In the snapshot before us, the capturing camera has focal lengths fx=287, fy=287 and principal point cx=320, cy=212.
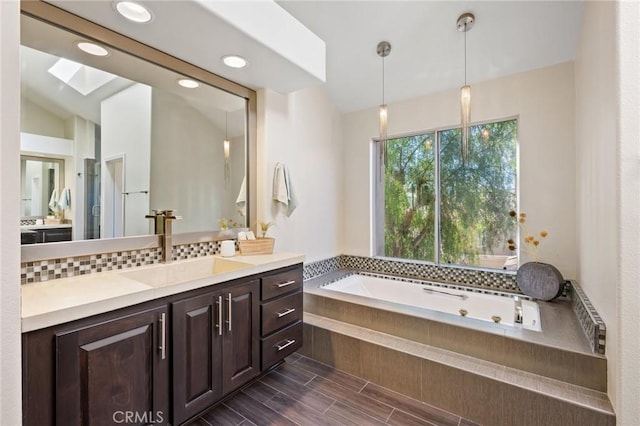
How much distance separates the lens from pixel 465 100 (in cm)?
215

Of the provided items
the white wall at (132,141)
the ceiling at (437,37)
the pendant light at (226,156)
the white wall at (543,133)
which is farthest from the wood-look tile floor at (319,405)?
the ceiling at (437,37)

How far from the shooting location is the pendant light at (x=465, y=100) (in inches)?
84.9

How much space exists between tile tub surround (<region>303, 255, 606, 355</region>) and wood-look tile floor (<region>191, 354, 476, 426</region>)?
3.21 feet

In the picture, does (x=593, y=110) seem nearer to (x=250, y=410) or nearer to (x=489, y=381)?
(x=489, y=381)

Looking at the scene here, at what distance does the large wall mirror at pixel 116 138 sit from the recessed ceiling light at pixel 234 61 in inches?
9.7

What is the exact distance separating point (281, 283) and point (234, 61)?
1.71 m

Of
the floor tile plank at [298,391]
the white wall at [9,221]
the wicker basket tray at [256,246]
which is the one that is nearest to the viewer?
the white wall at [9,221]

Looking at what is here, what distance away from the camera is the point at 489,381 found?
1770 millimetres

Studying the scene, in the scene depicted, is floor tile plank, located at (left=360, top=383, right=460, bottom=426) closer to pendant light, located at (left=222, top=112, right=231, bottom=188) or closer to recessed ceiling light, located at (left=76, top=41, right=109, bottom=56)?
pendant light, located at (left=222, top=112, right=231, bottom=188)

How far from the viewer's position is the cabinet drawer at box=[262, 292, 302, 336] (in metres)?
2.00

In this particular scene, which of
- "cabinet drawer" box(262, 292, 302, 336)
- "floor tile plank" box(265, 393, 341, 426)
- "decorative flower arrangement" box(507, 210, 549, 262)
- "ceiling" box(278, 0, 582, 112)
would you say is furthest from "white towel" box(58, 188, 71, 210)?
"decorative flower arrangement" box(507, 210, 549, 262)

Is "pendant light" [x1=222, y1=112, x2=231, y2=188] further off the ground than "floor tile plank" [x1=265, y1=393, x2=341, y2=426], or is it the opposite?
"pendant light" [x1=222, y1=112, x2=231, y2=188]

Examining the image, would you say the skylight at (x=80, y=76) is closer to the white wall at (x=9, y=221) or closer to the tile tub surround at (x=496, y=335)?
the white wall at (x=9, y=221)

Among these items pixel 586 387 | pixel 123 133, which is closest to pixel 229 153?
pixel 123 133
